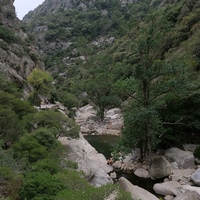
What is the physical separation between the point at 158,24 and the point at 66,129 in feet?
46.8

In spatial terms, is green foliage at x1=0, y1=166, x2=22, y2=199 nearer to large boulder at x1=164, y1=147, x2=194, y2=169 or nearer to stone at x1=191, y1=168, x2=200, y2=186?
stone at x1=191, y1=168, x2=200, y2=186

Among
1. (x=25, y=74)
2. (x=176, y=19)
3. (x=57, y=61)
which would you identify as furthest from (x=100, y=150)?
(x=57, y=61)

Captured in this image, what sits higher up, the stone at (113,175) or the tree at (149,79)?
the tree at (149,79)

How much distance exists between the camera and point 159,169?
23.1 m

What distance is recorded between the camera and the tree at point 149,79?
24.0 metres

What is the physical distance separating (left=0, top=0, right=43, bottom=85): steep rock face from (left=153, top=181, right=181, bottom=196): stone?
37.6 metres

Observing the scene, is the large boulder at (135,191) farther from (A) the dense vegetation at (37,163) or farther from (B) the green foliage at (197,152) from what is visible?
(B) the green foliage at (197,152)

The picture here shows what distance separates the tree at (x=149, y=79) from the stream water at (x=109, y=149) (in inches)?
124

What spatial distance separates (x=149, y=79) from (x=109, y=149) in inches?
507

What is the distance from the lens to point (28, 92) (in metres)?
62.1

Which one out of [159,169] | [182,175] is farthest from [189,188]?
[159,169]

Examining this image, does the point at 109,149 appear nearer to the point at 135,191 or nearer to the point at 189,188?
the point at 189,188

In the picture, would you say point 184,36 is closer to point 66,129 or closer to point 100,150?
point 100,150

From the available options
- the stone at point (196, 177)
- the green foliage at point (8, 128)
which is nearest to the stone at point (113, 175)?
the stone at point (196, 177)
